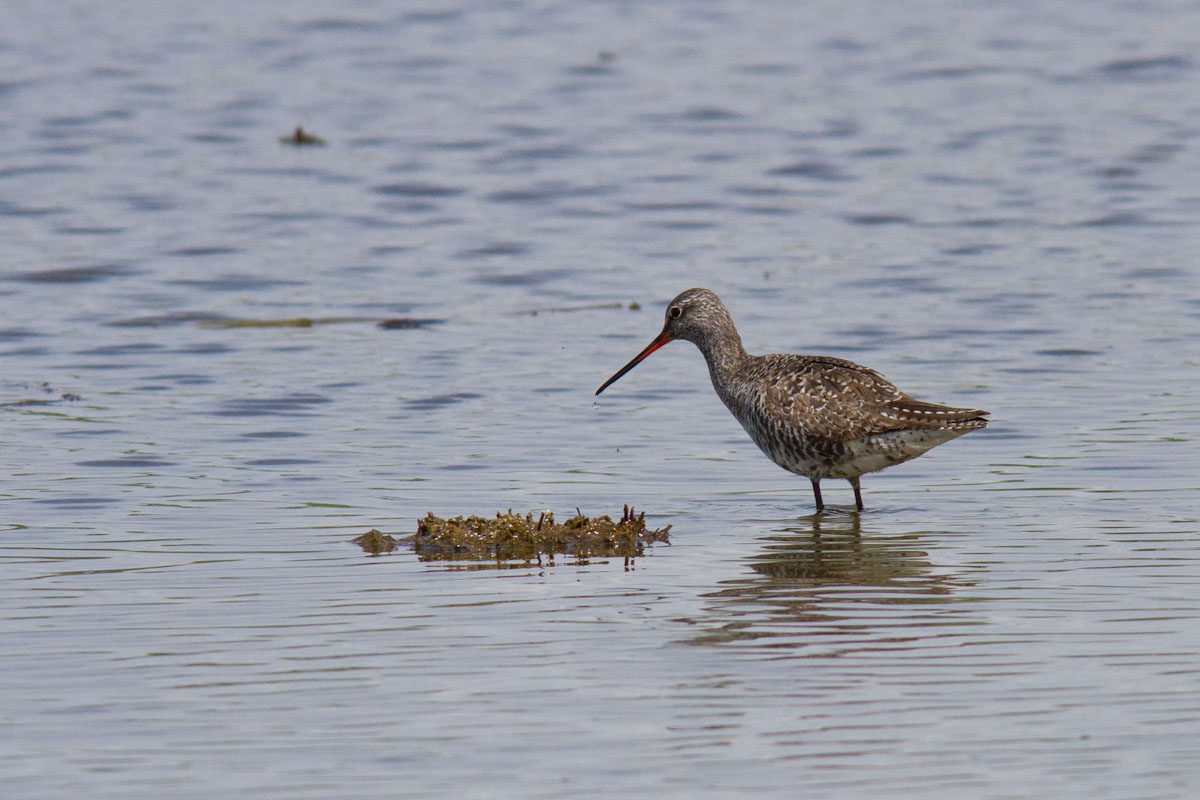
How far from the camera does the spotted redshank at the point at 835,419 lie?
34.1 ft

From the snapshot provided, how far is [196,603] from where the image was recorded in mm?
8062

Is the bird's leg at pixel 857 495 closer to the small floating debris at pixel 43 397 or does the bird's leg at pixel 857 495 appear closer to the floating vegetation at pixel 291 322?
the small floating debris at pixel 43 397

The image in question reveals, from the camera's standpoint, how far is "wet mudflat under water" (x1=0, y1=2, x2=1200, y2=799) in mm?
6391

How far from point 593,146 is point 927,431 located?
48.2 ft

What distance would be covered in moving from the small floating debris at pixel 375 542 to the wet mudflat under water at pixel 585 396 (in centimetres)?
12

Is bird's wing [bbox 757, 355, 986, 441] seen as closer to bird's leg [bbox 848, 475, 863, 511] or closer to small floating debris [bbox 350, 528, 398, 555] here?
bird's leg [bbox 848, 475, 863, 511]

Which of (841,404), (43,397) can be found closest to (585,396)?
(841,404)

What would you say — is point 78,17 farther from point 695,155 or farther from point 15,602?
point 15,602

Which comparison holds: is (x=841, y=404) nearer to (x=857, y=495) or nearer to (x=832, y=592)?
(x=857, y=495)

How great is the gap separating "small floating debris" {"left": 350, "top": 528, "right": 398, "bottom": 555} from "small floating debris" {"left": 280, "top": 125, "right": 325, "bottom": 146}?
14.9 m

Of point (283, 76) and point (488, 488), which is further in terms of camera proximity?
point (283, 76)

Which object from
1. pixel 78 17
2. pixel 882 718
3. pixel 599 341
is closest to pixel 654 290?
pixel 599 341

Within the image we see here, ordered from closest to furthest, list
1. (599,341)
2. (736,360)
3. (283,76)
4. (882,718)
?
(882,718) → (736,360) → (599,341) → (283,76)

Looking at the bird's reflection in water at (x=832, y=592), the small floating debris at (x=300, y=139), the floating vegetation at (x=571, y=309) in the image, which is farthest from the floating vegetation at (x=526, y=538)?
the small floating debris at (x=300, y=139)
